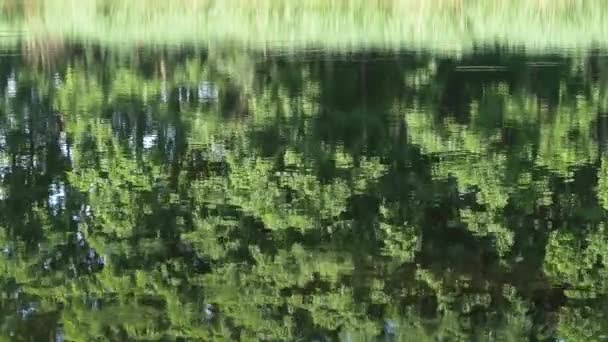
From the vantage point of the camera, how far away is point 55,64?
34.2 m

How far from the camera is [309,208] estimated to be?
56.3ft

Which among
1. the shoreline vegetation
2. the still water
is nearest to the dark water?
the still water

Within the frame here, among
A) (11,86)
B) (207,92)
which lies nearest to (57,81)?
(11,86)

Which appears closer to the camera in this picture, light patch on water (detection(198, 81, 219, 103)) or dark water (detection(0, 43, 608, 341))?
dark water (detection(0, 43, 608, 341))

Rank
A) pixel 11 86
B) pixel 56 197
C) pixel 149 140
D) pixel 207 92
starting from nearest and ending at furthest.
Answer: pixel 56 197
pixel 149 140
pixel 207 92
pixel 11 86

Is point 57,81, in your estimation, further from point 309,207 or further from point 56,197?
point 309,207

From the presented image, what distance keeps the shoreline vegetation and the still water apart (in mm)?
6495

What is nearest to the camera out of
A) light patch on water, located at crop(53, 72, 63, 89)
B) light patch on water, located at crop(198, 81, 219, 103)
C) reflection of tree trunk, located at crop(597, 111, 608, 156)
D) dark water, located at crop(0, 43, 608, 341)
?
dark water, located at crop(0, 43, 608, 341)

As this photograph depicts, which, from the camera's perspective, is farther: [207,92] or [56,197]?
[207,92]

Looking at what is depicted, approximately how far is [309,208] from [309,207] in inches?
2.5

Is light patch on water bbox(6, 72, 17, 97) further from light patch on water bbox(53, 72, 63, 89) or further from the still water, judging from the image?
light patch on water bbox(53, 72, 63, 89)

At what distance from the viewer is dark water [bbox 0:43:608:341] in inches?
508

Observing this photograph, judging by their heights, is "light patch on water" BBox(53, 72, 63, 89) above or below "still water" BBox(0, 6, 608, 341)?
above

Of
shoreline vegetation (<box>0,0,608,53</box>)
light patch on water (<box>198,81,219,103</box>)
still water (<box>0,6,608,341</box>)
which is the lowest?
still water (<box>0,6,608,341</box>)
